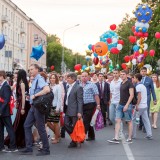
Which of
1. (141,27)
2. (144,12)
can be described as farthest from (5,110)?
(141,27)

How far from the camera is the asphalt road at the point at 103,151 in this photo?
29.8 feet

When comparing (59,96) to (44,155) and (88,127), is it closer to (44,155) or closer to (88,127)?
(88,127)

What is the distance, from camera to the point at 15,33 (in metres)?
82.6

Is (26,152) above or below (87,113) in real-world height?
below

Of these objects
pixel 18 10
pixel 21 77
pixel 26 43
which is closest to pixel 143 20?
pixel 21 77

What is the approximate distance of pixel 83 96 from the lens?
11.2 meters

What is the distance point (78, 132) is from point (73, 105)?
607mm

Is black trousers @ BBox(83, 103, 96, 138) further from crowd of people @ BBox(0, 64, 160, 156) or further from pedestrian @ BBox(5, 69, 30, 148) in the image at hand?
pedestrian @ BBox(5, 69, 30, 148)

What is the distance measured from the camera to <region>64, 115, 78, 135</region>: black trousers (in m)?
10.5

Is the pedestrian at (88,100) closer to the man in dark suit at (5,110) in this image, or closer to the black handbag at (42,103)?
the black handbag at (42,103)

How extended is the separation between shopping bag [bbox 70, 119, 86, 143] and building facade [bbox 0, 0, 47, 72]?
2071 inches

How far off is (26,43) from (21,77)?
84.9 metres

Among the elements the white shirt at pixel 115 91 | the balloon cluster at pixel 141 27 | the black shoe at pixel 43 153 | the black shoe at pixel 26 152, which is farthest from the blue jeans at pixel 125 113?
the balloon cluster at pixel 141 27

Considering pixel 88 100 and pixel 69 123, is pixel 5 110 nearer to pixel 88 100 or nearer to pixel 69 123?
pixel 69 123
